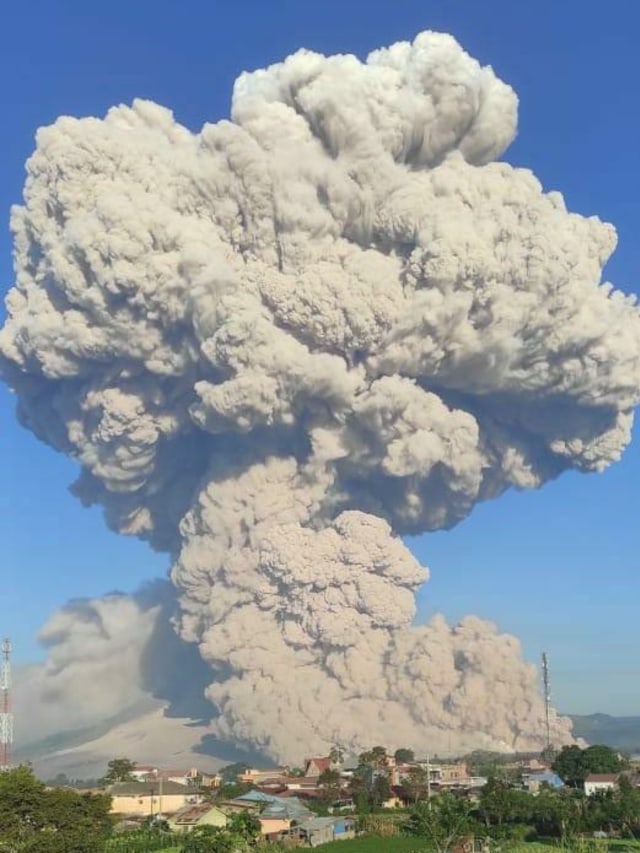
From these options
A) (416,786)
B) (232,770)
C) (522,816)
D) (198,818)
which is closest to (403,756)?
(232,770)

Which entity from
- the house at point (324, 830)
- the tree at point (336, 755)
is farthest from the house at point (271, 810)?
the tree at point (336, 755)

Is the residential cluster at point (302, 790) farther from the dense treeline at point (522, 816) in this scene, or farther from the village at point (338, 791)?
the dense treeline at point (522, 816)

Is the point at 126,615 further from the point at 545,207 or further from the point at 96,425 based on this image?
the point at 545,207

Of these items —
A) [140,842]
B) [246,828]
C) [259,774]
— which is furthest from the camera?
[259,774]

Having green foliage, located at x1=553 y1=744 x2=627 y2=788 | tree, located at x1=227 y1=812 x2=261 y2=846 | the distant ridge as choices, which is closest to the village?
green foliage, located at x1=553 y1=744 x2=627 y2=788

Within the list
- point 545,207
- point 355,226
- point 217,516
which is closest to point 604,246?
point 545,207

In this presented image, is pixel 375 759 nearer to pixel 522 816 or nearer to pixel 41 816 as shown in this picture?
pixel 522 816
